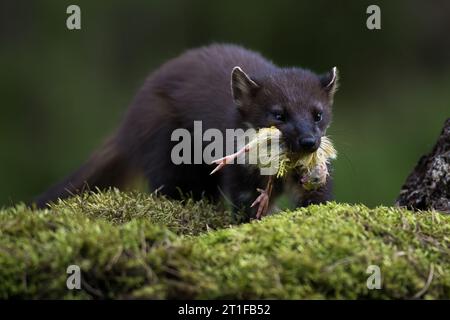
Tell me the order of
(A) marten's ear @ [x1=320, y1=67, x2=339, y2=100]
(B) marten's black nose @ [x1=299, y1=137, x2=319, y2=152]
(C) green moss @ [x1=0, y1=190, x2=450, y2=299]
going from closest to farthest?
(C) green moss @ [x1=0, y1=190, x2=450, y2=299] < (B) marten's black nose @ [x1=299, y1=137, x2=319, y2=152] < (A) marten's ear @ [x1=320, y1=67, x2=339, y2=100]

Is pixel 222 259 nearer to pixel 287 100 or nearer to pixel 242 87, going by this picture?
pixel 287 100

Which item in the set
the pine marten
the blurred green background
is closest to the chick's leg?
the pine marten

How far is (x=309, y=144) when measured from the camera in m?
4.58

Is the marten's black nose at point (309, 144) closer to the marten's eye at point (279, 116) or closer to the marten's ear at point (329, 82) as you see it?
the marten's eye at point (279, 116)

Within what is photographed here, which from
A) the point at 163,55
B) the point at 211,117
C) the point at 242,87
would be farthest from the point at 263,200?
the point at 163,55

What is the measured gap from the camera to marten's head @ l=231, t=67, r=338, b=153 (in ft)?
16.1

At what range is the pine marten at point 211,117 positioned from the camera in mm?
5059

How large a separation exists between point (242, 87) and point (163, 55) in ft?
22.6

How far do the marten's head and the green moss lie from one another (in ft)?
5.15

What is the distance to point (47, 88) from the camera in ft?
37.3

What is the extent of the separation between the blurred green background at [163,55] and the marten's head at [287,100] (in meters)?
5.55

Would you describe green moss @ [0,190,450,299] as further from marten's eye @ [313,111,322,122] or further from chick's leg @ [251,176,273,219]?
marten's eye @ [313,111,322,122]

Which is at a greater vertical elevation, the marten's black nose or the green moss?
the marten's black nose
